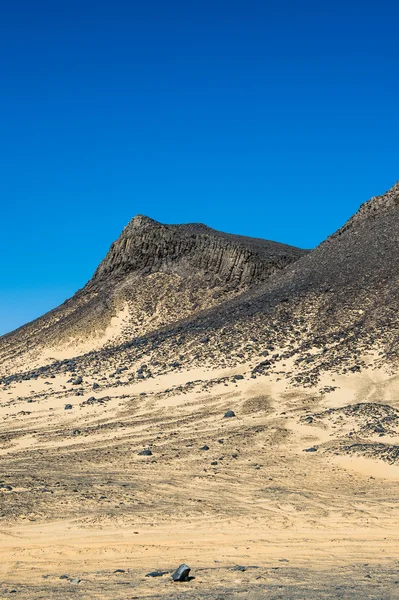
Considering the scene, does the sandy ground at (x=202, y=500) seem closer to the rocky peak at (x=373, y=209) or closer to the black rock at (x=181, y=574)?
the black rock at (x=181, y=574)

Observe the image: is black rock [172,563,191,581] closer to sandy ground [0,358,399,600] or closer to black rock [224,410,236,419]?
sandy ground [0,358,399,600]

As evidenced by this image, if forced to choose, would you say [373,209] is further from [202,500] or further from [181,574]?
[181,574]

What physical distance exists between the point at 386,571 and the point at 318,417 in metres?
12.8

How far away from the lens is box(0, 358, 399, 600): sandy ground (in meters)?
8.45

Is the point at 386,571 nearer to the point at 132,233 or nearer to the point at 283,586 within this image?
the point at 283,586

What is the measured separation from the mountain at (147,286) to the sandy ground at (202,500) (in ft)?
80.0

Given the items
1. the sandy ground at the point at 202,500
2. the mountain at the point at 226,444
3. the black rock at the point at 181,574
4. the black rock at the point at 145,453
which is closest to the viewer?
the black rock at the point at 181,574

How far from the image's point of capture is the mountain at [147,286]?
50125 mm

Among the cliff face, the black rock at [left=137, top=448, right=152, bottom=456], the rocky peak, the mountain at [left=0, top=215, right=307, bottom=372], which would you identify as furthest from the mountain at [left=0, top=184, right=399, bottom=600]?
the cliff face

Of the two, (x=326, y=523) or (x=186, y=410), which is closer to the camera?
(x=326, y=523)

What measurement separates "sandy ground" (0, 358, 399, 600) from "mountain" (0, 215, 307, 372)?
24.4m

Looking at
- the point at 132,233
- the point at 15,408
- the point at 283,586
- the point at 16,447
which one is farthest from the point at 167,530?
the point at 132,233

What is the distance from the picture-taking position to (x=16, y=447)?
63.4 feet

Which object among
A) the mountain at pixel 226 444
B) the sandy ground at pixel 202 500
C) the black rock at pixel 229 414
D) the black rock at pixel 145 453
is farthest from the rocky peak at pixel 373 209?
the black rock at pixel 145 453
